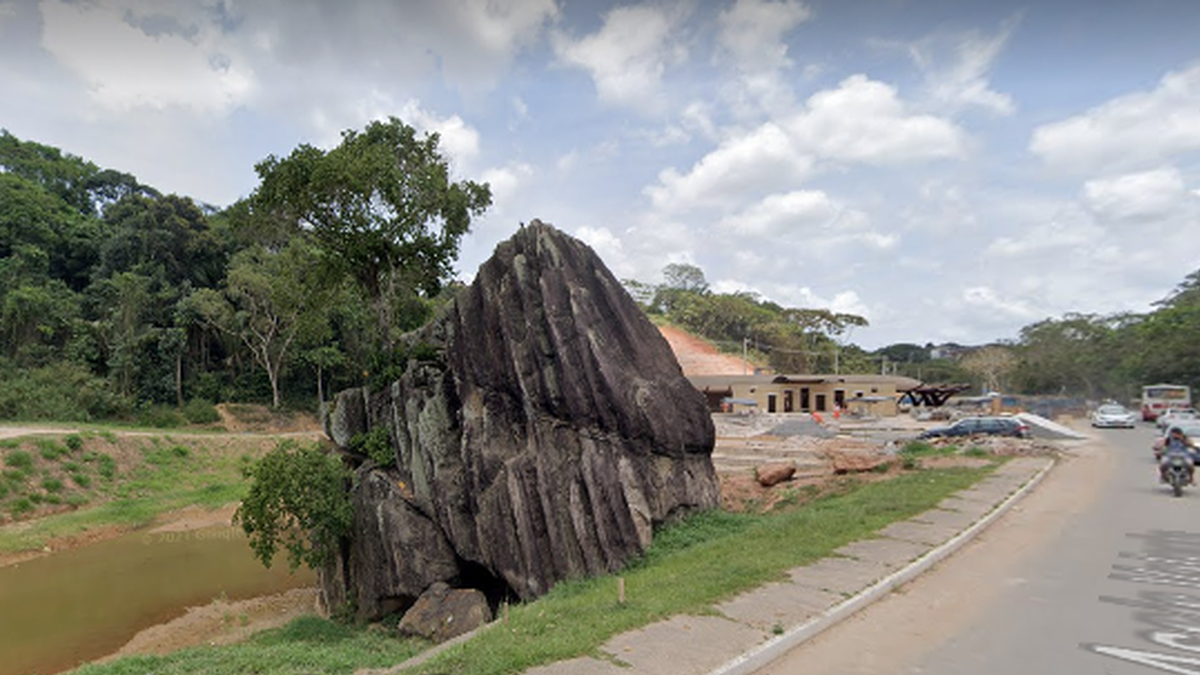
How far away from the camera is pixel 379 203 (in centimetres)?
2092

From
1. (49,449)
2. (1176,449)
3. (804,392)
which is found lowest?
(49,449)

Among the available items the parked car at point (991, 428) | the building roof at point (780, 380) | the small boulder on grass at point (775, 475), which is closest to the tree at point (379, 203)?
the small boulder on grass at point (775, 475)

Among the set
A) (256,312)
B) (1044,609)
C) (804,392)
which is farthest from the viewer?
(804,392)

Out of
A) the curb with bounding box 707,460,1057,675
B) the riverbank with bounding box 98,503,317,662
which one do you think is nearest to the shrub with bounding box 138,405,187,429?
the riverbank with bounding box 98,503,317,662

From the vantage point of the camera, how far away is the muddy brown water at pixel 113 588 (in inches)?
701

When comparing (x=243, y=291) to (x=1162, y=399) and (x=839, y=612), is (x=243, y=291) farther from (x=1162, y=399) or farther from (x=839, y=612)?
(x=1162, y=399)

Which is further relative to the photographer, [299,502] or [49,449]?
[49,449]

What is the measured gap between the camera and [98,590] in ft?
73.0

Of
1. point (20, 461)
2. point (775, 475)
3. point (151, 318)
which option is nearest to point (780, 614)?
point (775, 475)

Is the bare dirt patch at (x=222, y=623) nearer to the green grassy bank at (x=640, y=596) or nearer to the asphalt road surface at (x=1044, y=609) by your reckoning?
the green grassy bank at (x=640, y=596)

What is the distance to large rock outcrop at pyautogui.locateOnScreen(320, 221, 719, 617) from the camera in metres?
15.2

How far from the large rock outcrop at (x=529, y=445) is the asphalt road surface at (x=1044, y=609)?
22.3ft

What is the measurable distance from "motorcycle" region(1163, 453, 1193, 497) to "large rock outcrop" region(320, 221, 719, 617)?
1138cm

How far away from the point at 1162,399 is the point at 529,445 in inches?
2049
